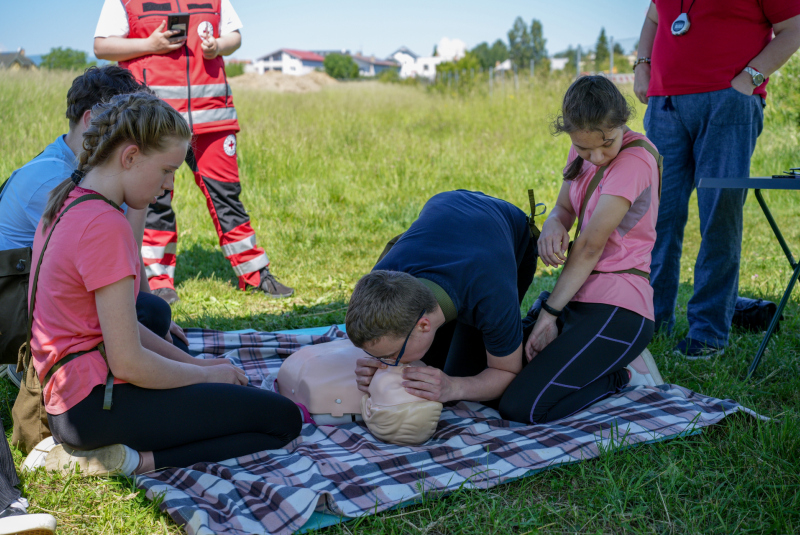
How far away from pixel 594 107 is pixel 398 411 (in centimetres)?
145

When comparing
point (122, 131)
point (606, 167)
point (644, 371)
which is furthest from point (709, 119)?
point (122, 131)

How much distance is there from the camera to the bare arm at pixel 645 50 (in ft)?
12.5

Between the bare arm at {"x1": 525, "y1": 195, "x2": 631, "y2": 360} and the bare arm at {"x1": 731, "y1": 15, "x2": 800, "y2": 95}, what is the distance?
1.16 m

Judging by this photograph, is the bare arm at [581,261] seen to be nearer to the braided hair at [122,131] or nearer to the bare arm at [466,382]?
the bare arm at [466,382]

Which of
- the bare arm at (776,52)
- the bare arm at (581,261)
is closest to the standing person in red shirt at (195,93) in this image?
the bare arm at (581,261)

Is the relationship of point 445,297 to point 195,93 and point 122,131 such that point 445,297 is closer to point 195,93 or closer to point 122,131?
point 122,131

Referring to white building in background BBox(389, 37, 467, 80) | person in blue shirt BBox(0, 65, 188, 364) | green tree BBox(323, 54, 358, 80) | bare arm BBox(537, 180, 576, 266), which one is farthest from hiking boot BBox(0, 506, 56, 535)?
white building in background BBox(389, 37, 467, 80)

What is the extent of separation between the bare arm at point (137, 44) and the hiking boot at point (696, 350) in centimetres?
380

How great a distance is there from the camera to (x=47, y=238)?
7.11 feet

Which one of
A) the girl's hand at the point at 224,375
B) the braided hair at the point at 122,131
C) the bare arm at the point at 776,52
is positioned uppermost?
the bare arm at the point at 776,52

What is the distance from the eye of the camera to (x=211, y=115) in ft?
15.4

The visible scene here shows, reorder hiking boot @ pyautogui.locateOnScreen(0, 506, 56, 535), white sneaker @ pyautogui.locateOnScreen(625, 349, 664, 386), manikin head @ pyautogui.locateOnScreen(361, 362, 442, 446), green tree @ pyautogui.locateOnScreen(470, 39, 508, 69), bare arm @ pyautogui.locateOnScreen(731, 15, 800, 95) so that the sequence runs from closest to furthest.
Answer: hiking boot @ pyautogui.locateOnScreen(0, 506, 56, 535)
manikin head @ pyautogui.locateOnScreen(361, 362, 442, 446)
white sneaker @ pyautogui.locateOnScreen(625, 349, 664, 386)
bare arm @ pyautogui.locateOnScreen(731, 15, 800, 95)
green tree @ pyautogui.locateOnScreen(470, 39, 508, 69)

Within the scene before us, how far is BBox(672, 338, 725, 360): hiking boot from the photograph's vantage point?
3.47 metres

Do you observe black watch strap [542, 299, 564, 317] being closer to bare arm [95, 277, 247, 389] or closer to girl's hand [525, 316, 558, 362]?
girl's hand [525, 316, 558, 362]
